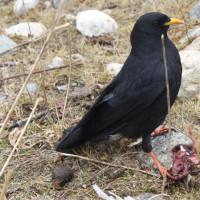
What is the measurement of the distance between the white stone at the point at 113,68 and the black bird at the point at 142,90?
143 centimetres

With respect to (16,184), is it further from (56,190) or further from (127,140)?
(127,140)

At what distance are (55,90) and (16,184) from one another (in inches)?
64.3

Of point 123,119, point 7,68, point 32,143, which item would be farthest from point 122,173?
point 7,68

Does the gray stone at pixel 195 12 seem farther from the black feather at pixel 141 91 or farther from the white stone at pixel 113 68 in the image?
the black feather at pixel 141 91

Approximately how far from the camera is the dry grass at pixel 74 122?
8.78 feet

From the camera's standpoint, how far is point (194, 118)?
337 cm

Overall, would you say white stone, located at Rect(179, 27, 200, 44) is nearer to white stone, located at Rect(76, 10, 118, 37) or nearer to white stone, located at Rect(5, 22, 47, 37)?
white stone, located at Rect(76, 10, 118, 37)

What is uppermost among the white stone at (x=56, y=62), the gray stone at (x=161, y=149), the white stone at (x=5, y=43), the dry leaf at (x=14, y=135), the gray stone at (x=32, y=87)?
the white stone at (x=5, y=43)

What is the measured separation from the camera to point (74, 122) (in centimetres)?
355

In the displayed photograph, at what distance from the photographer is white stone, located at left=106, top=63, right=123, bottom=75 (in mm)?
→ 4300

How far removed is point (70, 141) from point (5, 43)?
274 cm

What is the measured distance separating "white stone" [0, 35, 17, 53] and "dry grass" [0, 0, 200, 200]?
13cm

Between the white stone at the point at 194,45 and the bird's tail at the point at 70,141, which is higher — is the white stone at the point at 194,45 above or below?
above

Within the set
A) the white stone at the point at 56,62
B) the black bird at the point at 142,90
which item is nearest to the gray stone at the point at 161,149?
the black bird at the point at 142,90
